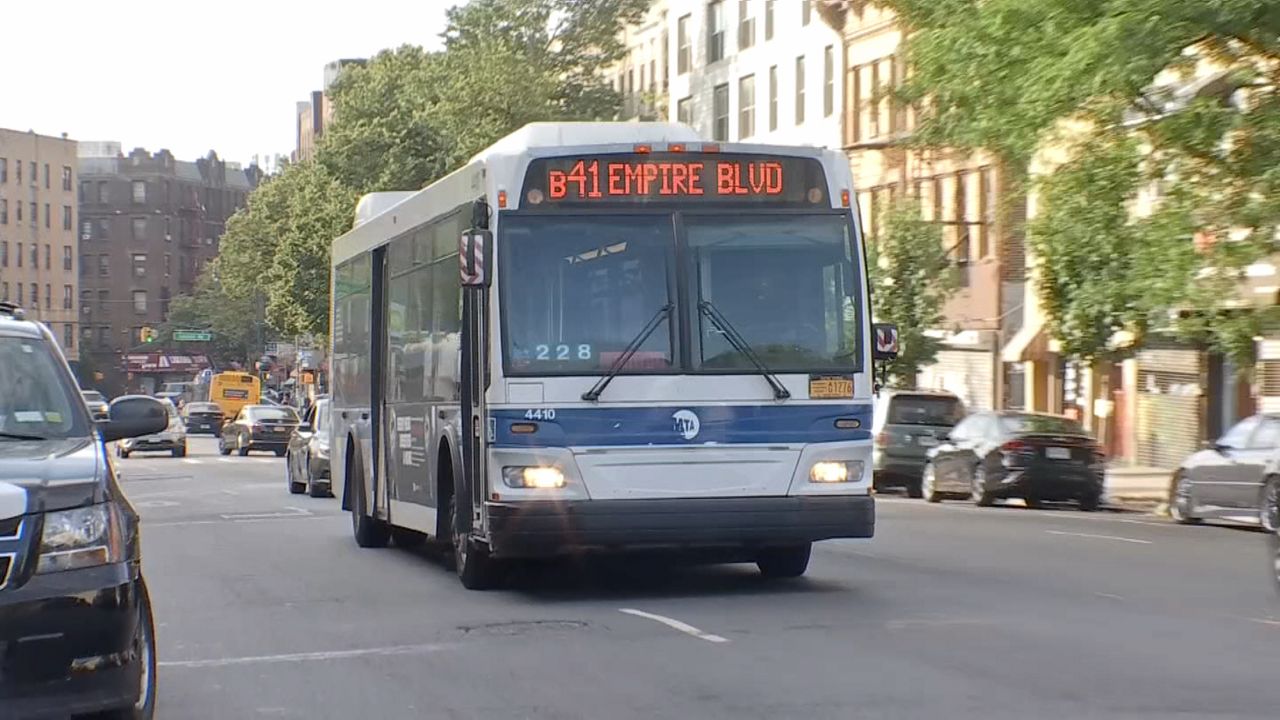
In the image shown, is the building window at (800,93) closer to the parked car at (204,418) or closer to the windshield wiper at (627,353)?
the parked car at (204,418)

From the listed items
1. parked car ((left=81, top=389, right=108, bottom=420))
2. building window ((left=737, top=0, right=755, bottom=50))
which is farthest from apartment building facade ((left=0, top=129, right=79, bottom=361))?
parked car ((left=81, top=389, right=108, bottom=420))

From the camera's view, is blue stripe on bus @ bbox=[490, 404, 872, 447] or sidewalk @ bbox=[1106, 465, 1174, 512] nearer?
blue stripe on bus @ bbox=[490, 404, 872, 447]

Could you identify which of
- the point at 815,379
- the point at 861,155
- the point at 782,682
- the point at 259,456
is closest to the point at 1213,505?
the point at 815,379

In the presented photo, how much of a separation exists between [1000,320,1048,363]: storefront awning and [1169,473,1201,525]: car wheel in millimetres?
20962

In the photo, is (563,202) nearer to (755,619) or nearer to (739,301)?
(739,301)

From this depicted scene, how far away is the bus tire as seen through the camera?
66.5 feet

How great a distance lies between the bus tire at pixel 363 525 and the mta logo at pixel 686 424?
6.59m

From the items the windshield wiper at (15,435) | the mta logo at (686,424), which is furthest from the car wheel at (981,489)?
the windshield wiper at (15,435)

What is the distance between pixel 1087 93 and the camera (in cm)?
2189

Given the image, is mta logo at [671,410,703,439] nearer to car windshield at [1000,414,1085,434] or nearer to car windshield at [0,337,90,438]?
car windshield at [0,337,90,438]

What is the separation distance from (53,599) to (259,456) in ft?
192

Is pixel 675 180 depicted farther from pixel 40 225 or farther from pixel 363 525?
pixel 40 225

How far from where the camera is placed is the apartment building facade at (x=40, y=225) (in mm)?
143250

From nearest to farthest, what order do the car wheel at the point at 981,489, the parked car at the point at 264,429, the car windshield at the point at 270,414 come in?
the car wheel at the point at 981,489, the parked car at the point at 264,429, the car windshield at the point at 270,414
